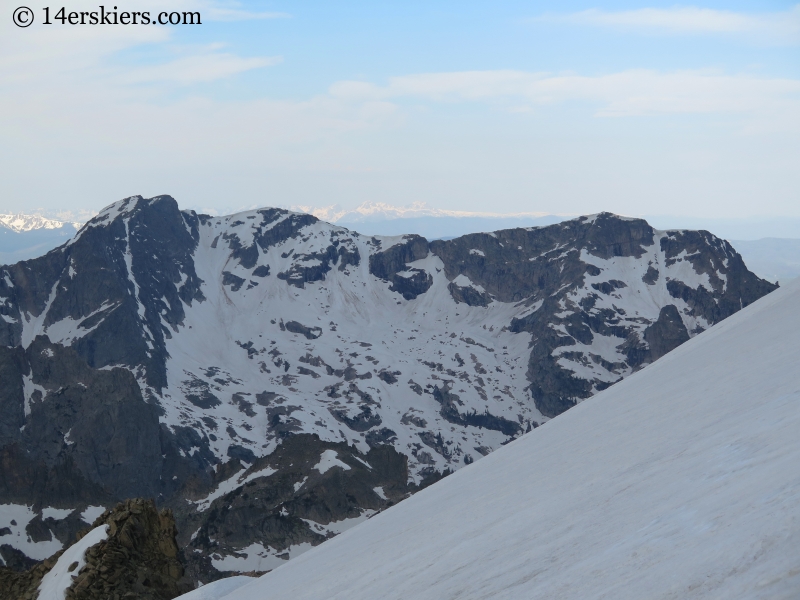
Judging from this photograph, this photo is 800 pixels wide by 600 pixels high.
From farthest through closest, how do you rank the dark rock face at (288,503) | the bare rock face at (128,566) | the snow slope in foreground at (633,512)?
the dark rock face at (288,503) < the bare rock face at (128,566) < the snow slope in foreground at (633,512)

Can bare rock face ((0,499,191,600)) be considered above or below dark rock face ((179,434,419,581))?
above

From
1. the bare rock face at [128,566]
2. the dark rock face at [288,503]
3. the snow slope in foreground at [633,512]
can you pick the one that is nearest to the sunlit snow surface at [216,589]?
the snow slope in foreground at [633,512]

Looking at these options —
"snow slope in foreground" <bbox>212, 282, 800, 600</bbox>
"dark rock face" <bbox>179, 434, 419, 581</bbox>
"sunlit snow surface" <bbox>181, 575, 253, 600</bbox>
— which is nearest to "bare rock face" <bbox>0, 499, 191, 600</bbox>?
"sunlit snow surface" <bbox>181, 575, 253, 600</bbox>

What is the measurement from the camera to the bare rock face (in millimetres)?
39594

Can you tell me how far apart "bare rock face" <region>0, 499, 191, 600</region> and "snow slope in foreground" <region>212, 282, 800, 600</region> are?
17681mm

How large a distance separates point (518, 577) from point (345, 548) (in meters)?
13.1

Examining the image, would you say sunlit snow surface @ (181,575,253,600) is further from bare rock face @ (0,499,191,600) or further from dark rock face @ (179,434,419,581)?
dark rock face @ (179,434,419,581)

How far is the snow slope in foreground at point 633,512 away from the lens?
836 centimetres

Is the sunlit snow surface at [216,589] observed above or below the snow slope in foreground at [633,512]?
below

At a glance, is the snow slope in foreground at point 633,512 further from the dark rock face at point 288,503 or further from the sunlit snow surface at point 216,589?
the dark rock face at point 288,503

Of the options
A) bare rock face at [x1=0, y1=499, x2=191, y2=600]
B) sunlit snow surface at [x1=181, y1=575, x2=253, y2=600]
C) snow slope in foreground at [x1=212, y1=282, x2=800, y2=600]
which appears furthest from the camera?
bare rock face at [x1=0, y1=499, x2=191, y2=600]

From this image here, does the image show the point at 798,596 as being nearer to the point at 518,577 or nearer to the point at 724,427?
the point at 518,577

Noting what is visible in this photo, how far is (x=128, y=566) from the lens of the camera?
41.5 metres

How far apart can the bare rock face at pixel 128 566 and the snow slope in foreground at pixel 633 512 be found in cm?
1768
